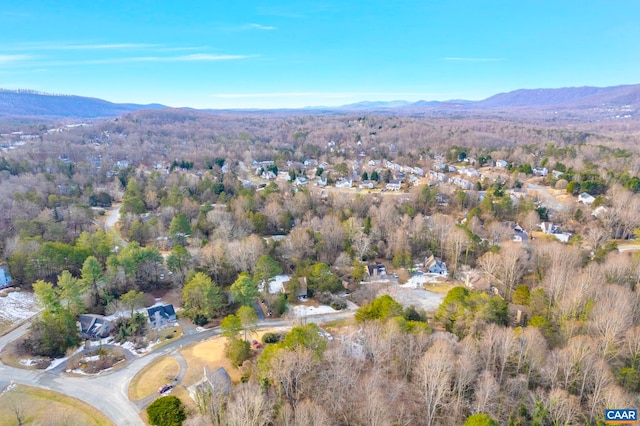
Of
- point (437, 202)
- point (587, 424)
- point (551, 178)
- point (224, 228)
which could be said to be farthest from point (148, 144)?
point (587, 424)

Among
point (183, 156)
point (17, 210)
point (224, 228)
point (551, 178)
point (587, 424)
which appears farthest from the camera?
point (183, 156)

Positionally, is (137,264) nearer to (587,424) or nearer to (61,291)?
(61,291)

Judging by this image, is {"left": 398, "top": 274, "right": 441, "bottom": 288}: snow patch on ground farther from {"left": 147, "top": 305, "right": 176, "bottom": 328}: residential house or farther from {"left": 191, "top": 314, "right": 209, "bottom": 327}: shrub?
{"left": 147, "top": 305, "right": 176, "bottom": 328}: residential house

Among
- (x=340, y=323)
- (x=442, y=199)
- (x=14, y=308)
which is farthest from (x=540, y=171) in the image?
(x=14, y=308)

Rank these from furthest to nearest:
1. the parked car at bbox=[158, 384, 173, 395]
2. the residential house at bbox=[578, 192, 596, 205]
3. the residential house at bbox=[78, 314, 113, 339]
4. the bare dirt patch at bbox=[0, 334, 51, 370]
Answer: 1. the residential house at bbox=[578, 192, 596, 205]
2. the residential house at bbox=[78, 314, 113, 339]
3. the bare dirt patch at bbox=[0, 334, 51, 370]
4. the parked car at bbox=[158, 384, 173, 395]

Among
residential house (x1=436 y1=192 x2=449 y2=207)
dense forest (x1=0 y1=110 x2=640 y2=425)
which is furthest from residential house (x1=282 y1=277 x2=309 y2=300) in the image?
residential house (x1=436 y1=192 x2=449 y2=207)

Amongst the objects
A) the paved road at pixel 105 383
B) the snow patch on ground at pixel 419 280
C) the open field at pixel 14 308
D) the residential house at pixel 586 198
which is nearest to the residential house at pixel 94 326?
the paved road at pixel 105 383
